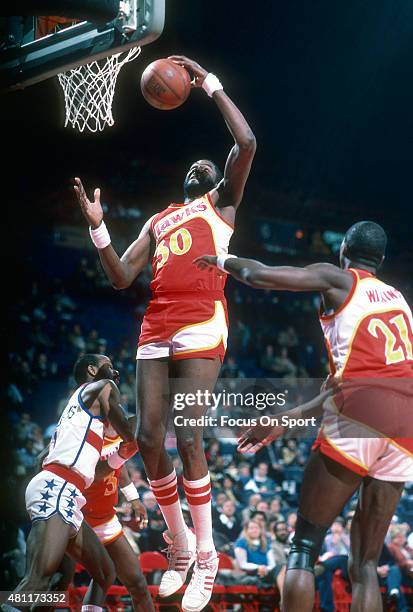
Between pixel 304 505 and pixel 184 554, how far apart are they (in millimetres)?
1613

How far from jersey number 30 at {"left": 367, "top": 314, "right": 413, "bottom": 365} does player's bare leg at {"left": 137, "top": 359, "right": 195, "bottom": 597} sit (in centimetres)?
163

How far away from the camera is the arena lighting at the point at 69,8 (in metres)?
5.81

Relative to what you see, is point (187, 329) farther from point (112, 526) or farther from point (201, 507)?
point (112, 526)

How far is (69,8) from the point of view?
5.83m

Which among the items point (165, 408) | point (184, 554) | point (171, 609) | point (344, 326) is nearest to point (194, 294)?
point (165, 408)

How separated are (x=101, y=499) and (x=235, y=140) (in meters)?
3.28

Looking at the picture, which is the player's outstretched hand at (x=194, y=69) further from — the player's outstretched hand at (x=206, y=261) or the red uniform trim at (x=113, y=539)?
the red uniform trim at (x=113, y=539)

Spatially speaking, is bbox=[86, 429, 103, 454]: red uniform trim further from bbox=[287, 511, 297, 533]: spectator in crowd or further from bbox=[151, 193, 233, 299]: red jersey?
bbox=[287, 511, 297, 533]: spectator in crowd

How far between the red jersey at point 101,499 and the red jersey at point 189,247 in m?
1.90

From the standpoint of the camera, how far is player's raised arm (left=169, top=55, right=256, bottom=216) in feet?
18.6

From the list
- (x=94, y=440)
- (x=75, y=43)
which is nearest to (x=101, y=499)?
(x=94, y=440)

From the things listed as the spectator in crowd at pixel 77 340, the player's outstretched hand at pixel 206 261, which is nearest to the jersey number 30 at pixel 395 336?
the player's outstretched hand at pixel 206 261

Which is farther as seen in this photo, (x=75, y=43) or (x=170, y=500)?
(x=75, y=43)

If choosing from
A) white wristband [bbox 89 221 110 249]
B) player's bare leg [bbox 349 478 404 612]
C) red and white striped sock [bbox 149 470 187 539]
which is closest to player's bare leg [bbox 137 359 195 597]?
red and white striped sock [bbox 149 470 187 539]
